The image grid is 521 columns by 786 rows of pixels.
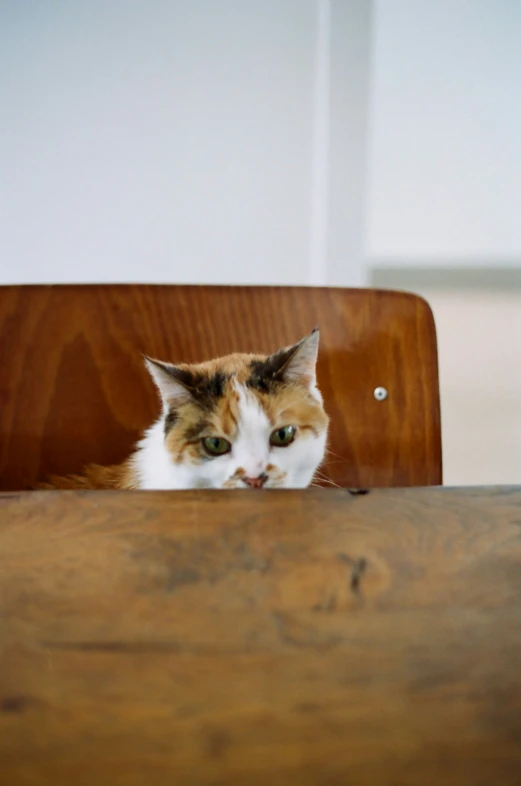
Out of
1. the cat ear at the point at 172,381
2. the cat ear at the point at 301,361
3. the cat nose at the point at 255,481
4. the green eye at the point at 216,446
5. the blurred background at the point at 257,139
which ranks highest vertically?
the blurred background at the point at 257,139

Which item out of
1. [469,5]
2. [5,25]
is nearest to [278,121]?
[469,5]

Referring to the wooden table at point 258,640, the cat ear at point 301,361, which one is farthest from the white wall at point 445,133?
the wooden table at point 258,640

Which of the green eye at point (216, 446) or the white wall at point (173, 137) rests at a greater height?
the white wall at point (173, 137)

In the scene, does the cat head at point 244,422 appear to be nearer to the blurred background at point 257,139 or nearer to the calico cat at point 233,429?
the calico cat at point 233,429

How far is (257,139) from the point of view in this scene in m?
0.86

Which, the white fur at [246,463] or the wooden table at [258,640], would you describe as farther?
the white fur at [246,463]

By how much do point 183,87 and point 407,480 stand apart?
2.24 feet

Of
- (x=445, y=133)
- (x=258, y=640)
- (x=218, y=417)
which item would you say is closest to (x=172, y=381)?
(x=218, y=417)

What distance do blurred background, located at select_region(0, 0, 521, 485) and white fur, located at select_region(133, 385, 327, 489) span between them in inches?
15.5

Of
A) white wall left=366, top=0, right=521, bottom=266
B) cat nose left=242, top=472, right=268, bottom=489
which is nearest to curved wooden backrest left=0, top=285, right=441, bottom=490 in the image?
cat nose left=242, top=472, right=268, bottom=489

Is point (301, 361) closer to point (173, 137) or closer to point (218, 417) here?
point (218, 417)

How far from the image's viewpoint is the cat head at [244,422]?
528 millimetres

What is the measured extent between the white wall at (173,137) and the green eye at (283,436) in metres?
0.40

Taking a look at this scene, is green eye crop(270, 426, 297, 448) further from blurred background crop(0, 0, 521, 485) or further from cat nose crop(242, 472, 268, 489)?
blurred background crop(0, 0, 521, 485)
